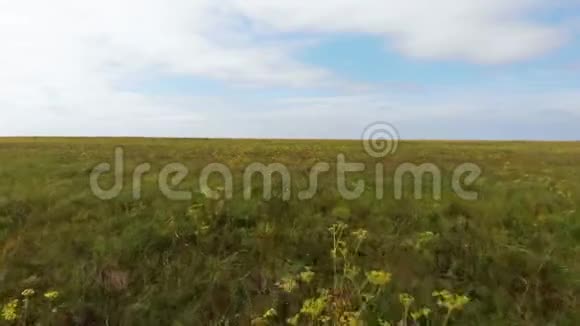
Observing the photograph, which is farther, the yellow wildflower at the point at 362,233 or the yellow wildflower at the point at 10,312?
the yellow wildflower at the point at 362,233

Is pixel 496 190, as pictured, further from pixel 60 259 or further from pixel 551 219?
pixel 60 259

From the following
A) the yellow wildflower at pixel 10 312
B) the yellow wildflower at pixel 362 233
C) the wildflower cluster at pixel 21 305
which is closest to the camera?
the yellow wildflower at pixel 10 312

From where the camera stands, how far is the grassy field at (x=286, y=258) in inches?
271

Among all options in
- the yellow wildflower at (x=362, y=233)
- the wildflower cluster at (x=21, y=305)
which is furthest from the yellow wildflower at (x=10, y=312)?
the yellow wildflower at (x=362, y=233)

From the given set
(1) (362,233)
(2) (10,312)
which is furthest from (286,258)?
(2) (10,312)

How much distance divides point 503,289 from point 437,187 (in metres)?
5.23

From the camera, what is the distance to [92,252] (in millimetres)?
8367

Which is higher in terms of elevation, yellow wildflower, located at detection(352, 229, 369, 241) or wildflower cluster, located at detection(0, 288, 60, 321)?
yellow wildflower, located at detection(352, 229, 369, 241)

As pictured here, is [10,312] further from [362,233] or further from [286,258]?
[362,233]

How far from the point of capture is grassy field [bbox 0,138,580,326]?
271 inches

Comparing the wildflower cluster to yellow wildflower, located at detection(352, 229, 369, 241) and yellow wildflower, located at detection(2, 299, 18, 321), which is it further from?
yellow wildflower, located at detection(352, 229, 369, 241)

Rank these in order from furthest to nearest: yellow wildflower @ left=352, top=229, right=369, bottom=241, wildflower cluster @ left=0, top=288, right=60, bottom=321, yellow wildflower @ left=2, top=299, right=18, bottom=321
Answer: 1. yellow wildflower @ left=352, top=229, right=369, bottom=241
2. wildflower cluster @ left=0, top=288, right=60, bottom=321
3. yellow wildflower @ left=2, top=299, right=18, bottom=321

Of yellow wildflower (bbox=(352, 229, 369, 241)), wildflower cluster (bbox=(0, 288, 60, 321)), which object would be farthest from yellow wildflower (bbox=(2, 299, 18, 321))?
yellow wildflower (bbox=(352, 229, 369, 241))

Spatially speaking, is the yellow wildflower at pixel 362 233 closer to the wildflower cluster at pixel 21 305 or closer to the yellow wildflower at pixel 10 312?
Result: the wildflower cluster at pixel 21 305
